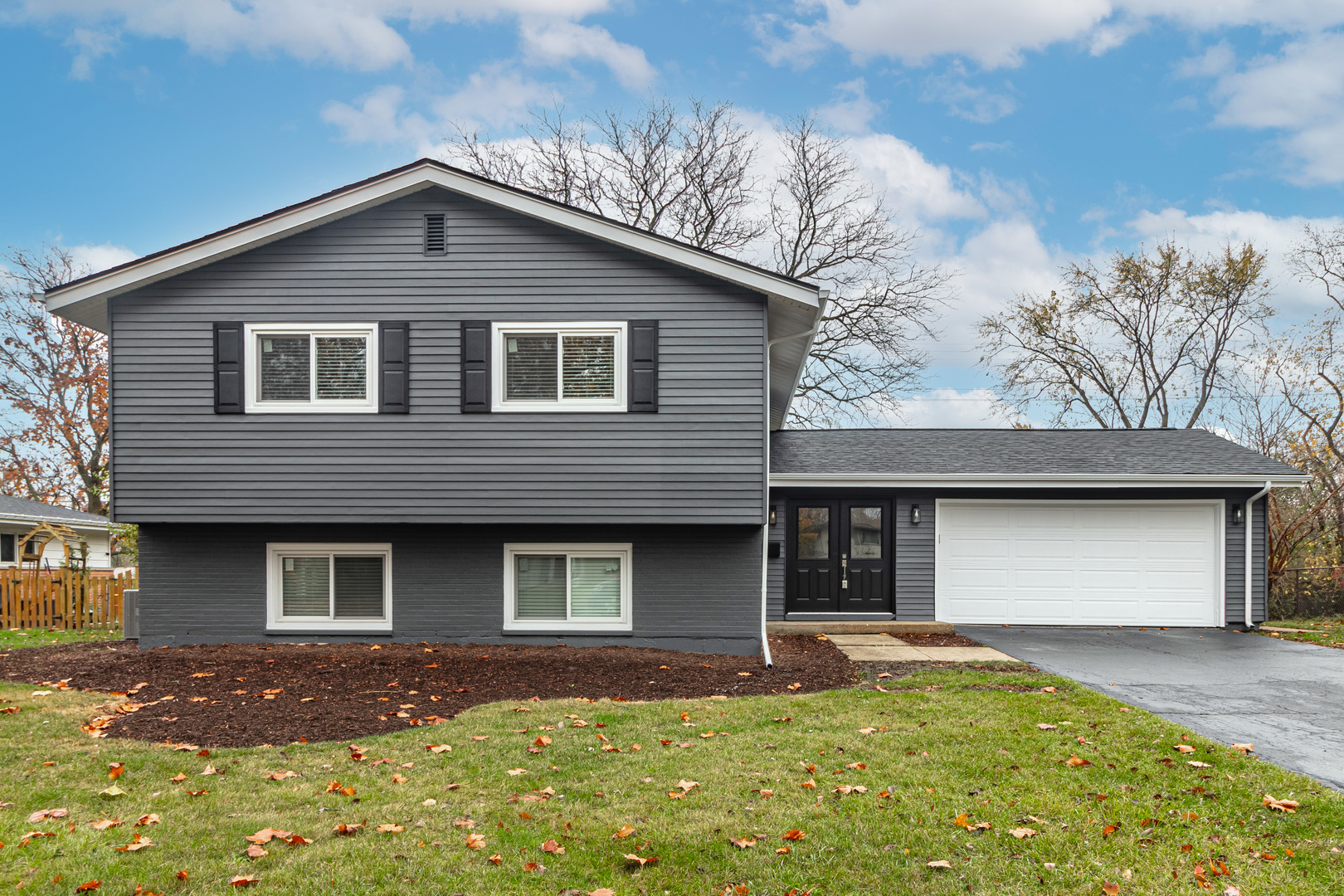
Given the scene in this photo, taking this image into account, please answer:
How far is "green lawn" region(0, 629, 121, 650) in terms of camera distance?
1177cm

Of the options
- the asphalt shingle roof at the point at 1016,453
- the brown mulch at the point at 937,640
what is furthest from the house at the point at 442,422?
the asphalt shingle roof at the point at 1016,453

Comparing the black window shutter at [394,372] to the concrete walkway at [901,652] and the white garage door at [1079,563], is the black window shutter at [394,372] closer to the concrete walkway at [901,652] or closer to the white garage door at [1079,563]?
the concrete walkway at [901,652]

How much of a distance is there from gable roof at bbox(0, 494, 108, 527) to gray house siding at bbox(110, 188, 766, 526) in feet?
51.4

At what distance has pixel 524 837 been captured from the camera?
12.9ft


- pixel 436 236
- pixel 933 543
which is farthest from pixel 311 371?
pixel 933 543

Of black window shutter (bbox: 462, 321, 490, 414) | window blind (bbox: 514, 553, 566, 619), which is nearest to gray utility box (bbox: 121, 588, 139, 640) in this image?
window blind (bbox: 514, 553, 566, 619)

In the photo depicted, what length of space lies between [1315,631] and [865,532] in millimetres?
7159

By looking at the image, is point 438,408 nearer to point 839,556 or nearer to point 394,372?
point 394,372

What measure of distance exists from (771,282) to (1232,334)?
21.4 metres

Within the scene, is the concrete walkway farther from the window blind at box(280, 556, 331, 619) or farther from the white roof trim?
the window blind at box(280, 556, 331, 619)

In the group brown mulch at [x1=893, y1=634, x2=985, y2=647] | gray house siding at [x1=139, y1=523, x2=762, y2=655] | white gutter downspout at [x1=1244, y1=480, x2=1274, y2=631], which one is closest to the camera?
gray house siding at [x1=139, y1=523, x2=762, y2=655]

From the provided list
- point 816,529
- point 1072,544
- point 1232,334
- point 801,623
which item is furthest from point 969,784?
point 1232,334

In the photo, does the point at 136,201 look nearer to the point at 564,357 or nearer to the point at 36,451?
the point at 564,357

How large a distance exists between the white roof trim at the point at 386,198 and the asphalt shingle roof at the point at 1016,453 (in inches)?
175
